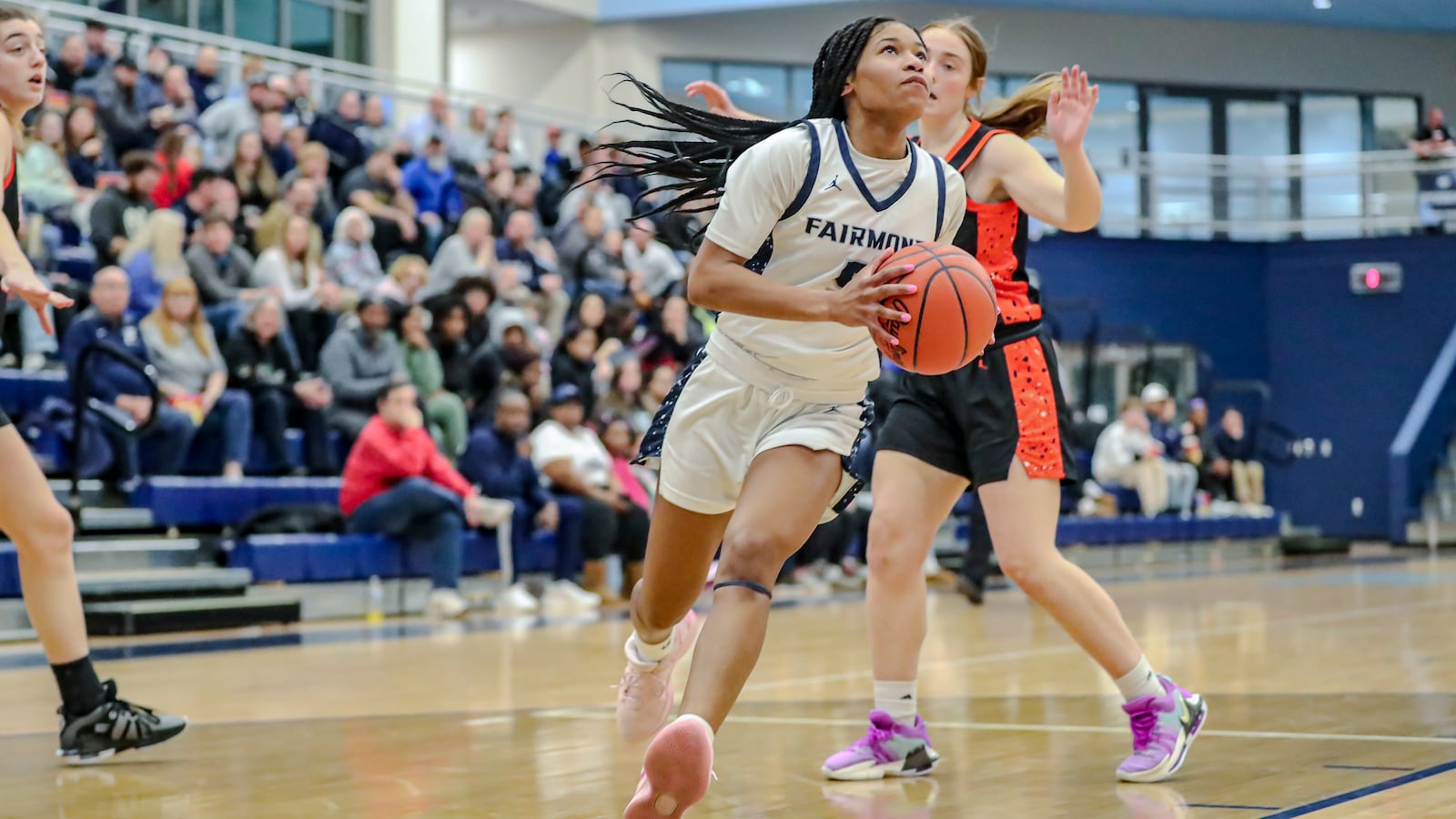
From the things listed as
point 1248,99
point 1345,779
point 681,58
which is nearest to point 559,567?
point 1345,779

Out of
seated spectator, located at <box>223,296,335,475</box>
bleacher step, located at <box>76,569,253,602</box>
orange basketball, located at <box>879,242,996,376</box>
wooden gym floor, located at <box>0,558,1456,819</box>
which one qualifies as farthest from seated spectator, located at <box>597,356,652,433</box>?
orange basketball, located at <box>879,242,996,376</box>

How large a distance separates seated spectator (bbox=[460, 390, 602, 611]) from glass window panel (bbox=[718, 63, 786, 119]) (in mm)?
14152

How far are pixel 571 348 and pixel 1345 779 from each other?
8620 millimetres

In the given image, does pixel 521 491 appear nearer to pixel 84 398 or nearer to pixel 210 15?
pixel 84 398

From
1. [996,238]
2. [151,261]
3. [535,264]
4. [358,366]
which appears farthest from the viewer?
[535,264]

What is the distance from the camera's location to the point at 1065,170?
4.09m

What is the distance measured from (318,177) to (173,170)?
4.14ft

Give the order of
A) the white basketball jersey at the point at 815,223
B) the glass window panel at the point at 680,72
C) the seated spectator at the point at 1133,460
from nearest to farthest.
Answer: the white basketball jersey at the point at 815,223
the seated spectator at the point at 1133,460
the glass window panel at the point at 680,72

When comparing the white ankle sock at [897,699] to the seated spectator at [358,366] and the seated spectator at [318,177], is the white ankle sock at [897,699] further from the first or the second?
the seated spectator at [318,177]

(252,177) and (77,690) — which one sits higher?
(252,177)

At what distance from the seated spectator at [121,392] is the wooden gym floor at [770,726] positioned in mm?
1289

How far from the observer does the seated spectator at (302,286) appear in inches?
440

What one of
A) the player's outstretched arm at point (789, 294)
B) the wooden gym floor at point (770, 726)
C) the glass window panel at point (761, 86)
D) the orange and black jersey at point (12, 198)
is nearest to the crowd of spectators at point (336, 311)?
the wooden gym floor at point (770, 726)

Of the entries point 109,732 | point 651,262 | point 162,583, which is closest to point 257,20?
point 651,262
